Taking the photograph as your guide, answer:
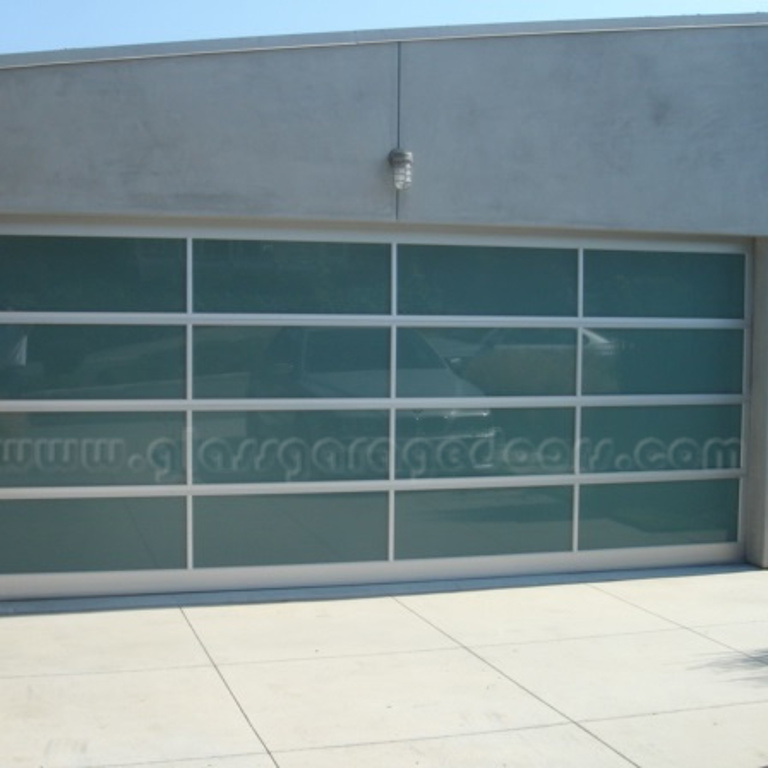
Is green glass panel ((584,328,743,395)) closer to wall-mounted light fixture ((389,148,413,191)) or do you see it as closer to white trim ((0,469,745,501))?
white trim ((0,469,745,501))

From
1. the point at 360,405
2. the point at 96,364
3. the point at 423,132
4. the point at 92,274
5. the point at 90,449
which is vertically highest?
the point at 423,132

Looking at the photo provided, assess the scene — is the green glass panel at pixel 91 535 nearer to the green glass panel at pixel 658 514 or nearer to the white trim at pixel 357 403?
the white trim at pixel 357 403

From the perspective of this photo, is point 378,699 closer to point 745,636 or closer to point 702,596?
point 745,636

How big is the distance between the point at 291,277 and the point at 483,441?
6.33ft

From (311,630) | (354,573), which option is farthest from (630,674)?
(354,573)

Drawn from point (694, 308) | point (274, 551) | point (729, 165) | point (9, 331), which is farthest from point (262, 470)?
point (729, 165)

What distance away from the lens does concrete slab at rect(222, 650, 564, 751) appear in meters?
6.35

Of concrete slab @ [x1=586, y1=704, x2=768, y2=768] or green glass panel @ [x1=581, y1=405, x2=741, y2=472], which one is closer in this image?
concrete slab @ [x1=586, y1=704, x2=768, y2=768]

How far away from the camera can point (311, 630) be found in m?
8.27

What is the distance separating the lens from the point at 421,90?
9.25m

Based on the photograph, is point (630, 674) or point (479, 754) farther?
point (630, 674)

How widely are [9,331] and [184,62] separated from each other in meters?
2.21

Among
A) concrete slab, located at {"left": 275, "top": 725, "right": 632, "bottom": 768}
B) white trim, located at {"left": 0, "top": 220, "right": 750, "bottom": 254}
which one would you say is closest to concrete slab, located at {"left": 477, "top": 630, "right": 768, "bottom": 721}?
concrete slab, located at {"left": 275, "top": 725, "right": 632, "bottom": 768}

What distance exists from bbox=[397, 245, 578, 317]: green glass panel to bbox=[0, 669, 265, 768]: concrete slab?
11.4 ft
